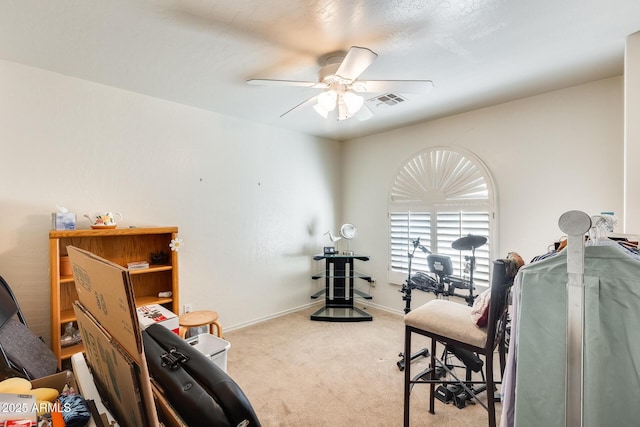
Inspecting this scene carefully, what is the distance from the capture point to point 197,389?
71cm

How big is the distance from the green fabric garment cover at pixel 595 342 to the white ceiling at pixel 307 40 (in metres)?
1.52

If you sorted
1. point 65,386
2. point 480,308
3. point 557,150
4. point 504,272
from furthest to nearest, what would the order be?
point 557,150, point 480,308, point 504,272, point 65,386

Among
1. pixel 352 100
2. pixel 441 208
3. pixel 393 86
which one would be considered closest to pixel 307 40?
pixel 352 100

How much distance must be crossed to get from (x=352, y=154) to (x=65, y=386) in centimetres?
427

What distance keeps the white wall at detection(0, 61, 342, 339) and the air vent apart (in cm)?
146

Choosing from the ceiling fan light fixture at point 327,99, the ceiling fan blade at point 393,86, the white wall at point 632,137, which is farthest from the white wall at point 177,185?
the white wall at point 632,137

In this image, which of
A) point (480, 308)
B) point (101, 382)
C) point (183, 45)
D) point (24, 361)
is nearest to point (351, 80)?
point (183, 45)

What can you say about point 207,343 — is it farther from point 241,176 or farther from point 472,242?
point 472,242

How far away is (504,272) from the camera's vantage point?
157 cm

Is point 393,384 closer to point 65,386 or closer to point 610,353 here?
point 610,353

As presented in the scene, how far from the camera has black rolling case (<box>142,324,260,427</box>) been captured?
2.19 feet

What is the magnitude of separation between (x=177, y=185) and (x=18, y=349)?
1816mm

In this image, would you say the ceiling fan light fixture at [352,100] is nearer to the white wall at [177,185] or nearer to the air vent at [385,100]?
the air vent at [385,100]

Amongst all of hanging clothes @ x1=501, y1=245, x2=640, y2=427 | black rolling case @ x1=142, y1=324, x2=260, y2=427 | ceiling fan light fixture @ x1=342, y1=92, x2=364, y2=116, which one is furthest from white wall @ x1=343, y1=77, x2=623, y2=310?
black rolling case @ x1=142, y1=324, x2=260, y2=427
